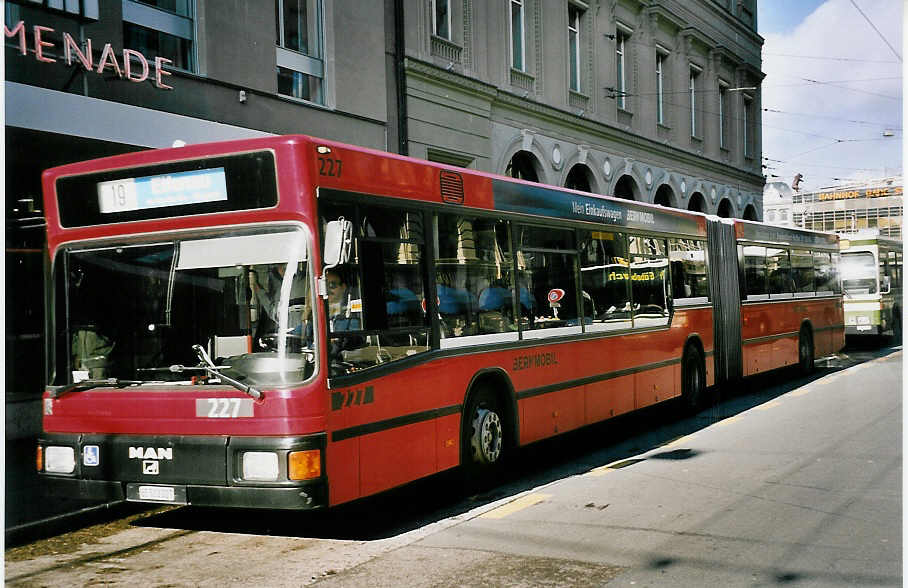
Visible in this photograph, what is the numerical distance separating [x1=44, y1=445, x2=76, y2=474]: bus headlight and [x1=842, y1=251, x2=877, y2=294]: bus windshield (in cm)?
2218

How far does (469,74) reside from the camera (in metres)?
18.5

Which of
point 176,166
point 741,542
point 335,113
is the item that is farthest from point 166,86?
point 741,542

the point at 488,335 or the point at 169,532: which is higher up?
the point at 488,335

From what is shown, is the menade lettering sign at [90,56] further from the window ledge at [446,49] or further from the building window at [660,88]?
the building window at [660,88]

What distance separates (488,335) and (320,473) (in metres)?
2.69

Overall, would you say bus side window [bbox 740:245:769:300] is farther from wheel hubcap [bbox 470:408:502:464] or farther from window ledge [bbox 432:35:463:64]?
wheel hubcap [bbox 470:408:502:464]

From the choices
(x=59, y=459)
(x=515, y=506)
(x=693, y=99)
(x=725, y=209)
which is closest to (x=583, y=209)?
(x=515, y=506)

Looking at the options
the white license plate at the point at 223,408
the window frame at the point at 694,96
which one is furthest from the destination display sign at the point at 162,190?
the window frame at the point at 694,96

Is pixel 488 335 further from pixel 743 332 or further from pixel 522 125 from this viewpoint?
pixel 522 125

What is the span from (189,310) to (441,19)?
12853 millimetres

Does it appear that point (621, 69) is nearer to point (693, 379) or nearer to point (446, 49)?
point (446, 49)

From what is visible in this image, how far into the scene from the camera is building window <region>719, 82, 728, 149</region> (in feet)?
108

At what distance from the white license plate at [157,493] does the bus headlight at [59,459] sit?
0.65 meters

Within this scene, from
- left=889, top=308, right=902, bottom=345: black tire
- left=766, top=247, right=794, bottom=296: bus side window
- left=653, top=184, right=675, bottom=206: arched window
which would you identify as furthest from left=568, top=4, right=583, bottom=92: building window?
left=889, top=308, right=902, bottom=345: black tire
